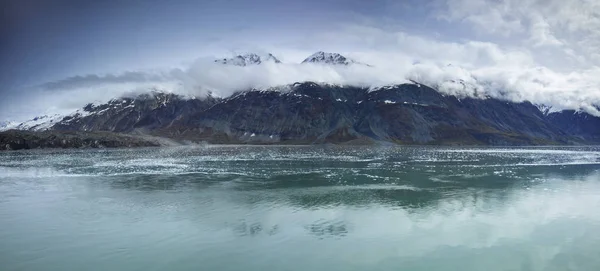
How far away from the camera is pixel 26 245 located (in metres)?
25.5

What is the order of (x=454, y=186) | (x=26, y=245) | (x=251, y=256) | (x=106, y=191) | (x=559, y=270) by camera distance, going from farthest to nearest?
(x=454, y=186)
(x=106, y=191)
(x=26, y=245)
(x=251, y=256)
(x=559, y=270)

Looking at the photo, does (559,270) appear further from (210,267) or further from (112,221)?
(112,221)

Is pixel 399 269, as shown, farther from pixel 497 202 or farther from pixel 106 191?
pixel 106 191

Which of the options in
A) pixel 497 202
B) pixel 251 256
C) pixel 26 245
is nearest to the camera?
pixel 251 256

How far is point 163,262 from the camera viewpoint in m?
22.2

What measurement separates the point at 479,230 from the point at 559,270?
8466 millimetres

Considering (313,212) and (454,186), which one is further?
(454,186)

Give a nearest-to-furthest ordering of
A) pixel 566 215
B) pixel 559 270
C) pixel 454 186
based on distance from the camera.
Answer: pixel 559 270 → pixel 566 215 → pixel 454 186

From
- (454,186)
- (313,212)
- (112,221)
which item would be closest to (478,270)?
(313,212)

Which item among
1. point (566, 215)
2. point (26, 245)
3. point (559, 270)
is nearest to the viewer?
point (559, 270)

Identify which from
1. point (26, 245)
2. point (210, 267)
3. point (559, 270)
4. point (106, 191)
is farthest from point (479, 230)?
point (106, 191)

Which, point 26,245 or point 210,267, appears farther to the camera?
point 26,245

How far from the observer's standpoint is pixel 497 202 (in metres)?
41.2

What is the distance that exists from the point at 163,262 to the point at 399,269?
41.1ft
